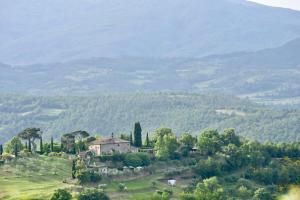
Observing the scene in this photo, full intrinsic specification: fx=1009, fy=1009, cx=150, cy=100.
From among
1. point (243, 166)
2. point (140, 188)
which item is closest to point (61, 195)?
point (140, 188)

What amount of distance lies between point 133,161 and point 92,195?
81.0 ft

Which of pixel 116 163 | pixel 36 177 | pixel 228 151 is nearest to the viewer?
pixel 36 177

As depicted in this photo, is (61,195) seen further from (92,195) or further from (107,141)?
(107,141)

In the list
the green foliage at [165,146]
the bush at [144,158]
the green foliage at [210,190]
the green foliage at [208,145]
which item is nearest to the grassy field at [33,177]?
the bush at [144,158]

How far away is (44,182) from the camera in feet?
467

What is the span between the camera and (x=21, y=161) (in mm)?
150500

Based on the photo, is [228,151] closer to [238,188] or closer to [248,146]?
[248,146]

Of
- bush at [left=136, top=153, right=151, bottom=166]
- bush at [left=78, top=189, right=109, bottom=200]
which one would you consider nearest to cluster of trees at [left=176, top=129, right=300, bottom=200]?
bush at [left=136, top=153, right=151, bottom=166]

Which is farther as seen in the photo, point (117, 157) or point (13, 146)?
point (13, 146)

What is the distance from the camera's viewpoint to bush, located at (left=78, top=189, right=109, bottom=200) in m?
131

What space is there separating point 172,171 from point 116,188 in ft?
51.1

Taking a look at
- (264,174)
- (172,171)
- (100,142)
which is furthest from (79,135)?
(264,174)

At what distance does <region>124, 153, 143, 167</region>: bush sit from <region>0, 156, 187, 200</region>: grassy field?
3093mm

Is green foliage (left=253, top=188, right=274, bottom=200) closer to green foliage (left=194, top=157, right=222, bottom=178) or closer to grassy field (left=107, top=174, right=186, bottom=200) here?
grassy field (left=107, top=174, right=186, bottom=200)
